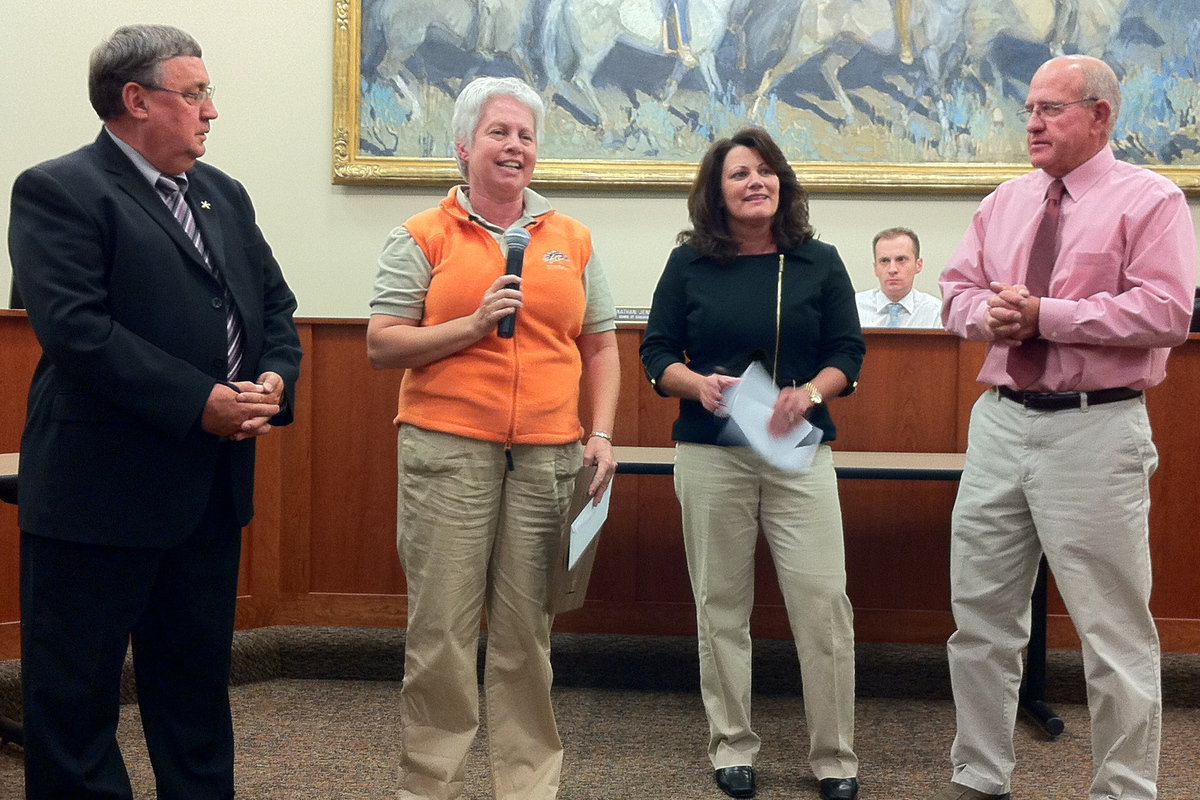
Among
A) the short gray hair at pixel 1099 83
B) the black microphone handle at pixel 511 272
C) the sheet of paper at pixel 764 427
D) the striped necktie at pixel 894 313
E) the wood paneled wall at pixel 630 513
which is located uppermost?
the short gray hair at pixel 1099 83

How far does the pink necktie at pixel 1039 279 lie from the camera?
7.88ft

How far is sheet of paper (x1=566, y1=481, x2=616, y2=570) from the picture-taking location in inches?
88.0

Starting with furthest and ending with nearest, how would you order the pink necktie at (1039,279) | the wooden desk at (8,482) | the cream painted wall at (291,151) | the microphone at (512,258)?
the cream painted wall at (291,151) < the wooden desk at (8,482) < the pink necktie at (1039,279) < the microphone at (512,258)

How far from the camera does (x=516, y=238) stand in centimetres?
224

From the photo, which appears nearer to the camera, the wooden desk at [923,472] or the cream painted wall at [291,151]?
the wooden desk at [923,472]

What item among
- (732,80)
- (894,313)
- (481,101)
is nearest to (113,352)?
(481,101)

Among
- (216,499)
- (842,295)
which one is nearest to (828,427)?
(842,295)

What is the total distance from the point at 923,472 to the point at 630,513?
0.99 meters

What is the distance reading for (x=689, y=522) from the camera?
2773mm

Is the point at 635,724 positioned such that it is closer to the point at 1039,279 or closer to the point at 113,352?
the point at 1039,279

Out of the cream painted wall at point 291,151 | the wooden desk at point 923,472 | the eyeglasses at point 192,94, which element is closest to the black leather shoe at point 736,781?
the wooden desk at point 923,472

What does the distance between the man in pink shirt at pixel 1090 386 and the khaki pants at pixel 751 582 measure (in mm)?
352

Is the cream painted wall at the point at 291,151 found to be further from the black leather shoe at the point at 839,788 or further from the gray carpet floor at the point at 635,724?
the black leather shoe at the point at 839,788

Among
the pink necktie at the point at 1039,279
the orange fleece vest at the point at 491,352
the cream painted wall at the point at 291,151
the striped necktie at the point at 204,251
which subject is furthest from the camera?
the cream painted wall at the point at 291,151
